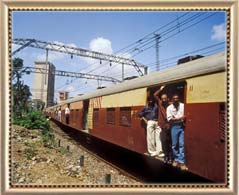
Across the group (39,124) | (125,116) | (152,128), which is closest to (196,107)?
(152,128)

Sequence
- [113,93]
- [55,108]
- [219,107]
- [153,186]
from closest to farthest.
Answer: [219,107] < [153,186] < [55,108] < [113,93]

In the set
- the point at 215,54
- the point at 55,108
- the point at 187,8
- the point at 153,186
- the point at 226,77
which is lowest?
the point at 153,186

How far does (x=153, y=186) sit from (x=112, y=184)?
347 mm

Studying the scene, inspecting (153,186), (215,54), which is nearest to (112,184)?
(153,186)

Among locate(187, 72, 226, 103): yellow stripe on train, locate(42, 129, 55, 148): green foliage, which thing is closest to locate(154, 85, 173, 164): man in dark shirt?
locate(187, 72, 226, 103): yellow stripe on train

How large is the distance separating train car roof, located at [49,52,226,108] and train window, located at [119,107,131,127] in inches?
8.1

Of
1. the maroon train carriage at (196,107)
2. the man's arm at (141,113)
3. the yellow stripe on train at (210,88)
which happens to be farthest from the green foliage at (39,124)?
the yellow stripe on train at (210,88)

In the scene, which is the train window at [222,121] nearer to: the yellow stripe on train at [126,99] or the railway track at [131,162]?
the railway track at [131,162]

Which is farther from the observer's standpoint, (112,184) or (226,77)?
(112,184)

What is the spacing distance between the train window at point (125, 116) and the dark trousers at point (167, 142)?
18.9 inches

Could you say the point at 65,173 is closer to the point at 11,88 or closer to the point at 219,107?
the point at 11,88

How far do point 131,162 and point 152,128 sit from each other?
508 mm

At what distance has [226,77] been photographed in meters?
2.51

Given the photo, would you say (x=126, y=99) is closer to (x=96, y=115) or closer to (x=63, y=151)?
(x=96, y=115)
